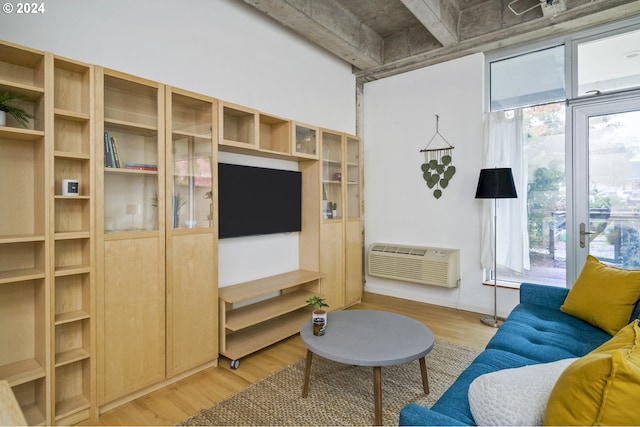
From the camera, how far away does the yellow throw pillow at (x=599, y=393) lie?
82 centimetres

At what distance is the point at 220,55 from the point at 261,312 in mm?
2326

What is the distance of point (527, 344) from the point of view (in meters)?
1.95

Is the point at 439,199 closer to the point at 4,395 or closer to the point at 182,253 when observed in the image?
the point at 182,253

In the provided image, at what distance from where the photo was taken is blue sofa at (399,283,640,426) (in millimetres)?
1294

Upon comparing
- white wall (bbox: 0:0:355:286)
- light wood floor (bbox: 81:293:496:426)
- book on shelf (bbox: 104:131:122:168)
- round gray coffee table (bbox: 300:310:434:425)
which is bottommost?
light wood floor (bbox: 81:293:496:426)

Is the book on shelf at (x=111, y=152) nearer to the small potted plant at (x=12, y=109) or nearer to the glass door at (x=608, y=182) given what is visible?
the small potted plant at (x=12, y=109)

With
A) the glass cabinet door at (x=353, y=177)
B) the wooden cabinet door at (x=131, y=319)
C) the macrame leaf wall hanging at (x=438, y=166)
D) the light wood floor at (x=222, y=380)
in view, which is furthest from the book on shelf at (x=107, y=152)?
the macrame leaf wall hanging at (x=438, y=166)

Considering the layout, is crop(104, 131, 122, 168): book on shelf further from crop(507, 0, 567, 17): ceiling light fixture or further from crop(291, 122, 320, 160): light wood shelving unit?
crop(507, 0, 567, 17): ceiling light fixture

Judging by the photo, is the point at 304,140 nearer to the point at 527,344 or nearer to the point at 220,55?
the point at 220,55

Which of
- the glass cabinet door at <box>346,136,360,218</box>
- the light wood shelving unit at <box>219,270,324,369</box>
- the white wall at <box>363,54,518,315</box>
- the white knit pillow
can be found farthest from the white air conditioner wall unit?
the white knit pillow

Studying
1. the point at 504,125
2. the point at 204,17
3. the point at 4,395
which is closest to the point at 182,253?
the point at 4,395

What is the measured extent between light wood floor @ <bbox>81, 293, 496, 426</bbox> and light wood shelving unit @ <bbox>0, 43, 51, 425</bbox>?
1.50ft

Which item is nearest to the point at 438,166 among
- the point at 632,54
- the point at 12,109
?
the point at 632,54

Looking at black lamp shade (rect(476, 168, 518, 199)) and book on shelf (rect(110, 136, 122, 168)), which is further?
black lamp shade (rect(476, 168, 518, 199))
